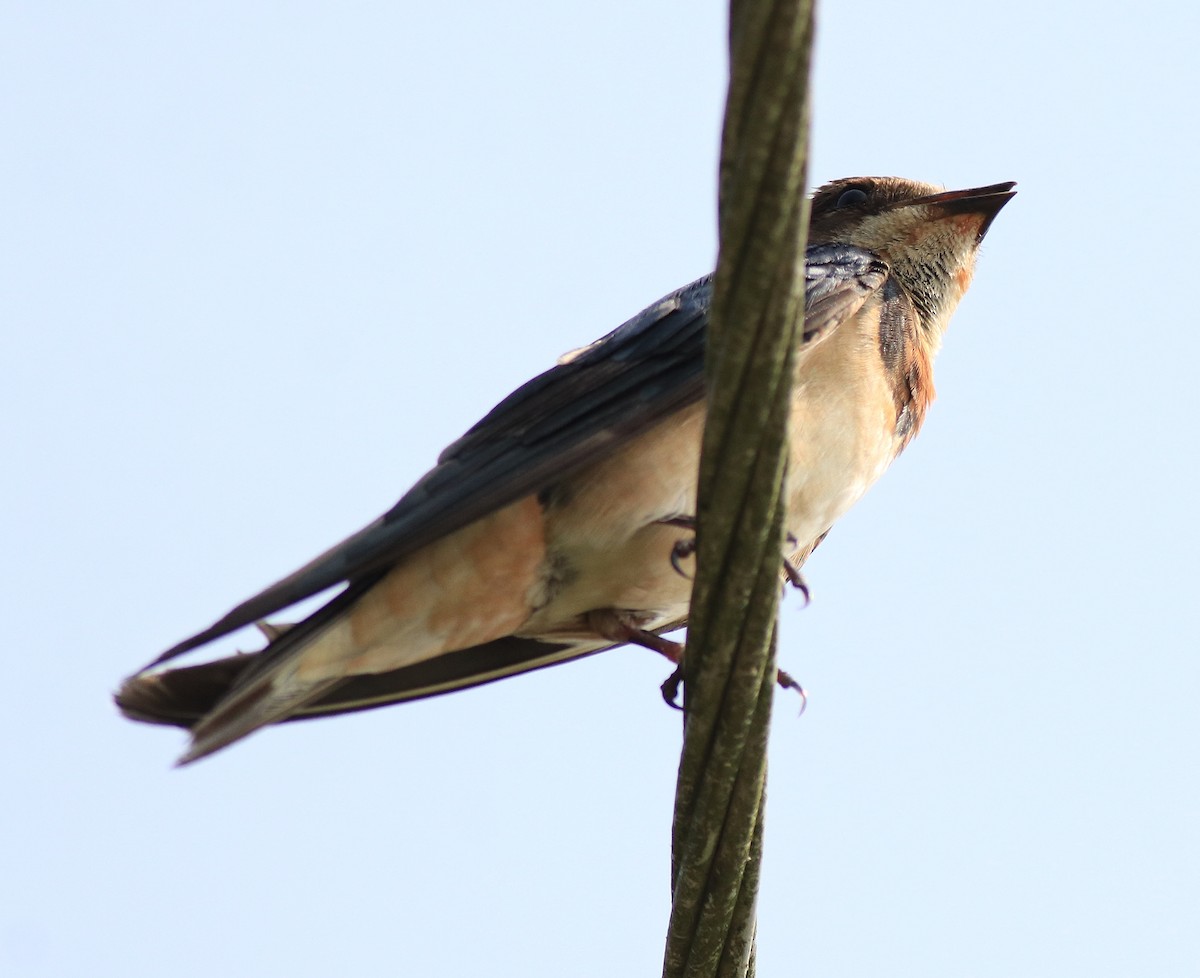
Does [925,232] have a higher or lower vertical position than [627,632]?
higher

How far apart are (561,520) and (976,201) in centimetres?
242

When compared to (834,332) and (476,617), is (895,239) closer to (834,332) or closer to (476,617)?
(834,332)

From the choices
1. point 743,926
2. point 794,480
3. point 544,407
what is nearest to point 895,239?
point 794,480

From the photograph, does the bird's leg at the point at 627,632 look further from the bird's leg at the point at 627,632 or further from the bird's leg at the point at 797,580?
the bird's leg at the point at 797,580

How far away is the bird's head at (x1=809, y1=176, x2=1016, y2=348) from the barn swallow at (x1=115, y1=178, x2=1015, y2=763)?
51 cm

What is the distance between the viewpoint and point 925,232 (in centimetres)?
603

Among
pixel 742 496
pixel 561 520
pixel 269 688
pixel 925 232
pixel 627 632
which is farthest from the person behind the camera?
pixel 925 232

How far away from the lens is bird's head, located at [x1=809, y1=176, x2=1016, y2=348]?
591 cm

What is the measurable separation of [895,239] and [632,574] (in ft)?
6.63

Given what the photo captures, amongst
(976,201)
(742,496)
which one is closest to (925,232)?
(976,201)

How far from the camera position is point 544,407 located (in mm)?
4777

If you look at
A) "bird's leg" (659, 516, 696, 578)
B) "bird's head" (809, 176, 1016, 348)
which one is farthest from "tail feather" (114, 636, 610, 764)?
"bird's head" (809, 176, 1016, 348)

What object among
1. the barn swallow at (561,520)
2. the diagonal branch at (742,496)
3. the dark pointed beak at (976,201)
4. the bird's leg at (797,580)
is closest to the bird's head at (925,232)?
the dark pointed beak at (976,201)

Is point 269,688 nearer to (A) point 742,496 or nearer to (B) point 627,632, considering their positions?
(B) point 627,632
